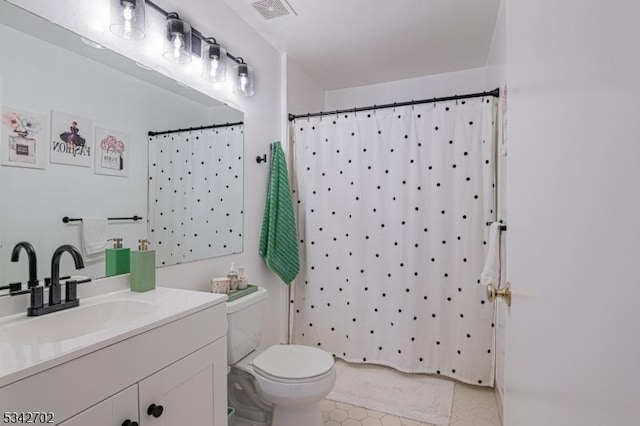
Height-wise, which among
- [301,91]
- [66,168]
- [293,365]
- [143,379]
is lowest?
[293,365]

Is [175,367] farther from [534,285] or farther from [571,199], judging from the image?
[571,199]

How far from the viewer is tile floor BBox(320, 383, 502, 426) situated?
194 cm

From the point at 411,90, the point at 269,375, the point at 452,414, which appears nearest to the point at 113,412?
the point at 269,375

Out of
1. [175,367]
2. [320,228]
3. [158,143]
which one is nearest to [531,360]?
[175,367]

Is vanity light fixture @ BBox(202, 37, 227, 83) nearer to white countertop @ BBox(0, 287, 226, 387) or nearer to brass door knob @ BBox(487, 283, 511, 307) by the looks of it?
white countertop @ BBox(0, 287, 226, 387)

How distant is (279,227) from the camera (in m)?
2.45

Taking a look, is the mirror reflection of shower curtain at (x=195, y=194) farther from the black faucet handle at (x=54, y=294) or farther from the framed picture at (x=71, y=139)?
the black faucet handle at (x=54, y=294)

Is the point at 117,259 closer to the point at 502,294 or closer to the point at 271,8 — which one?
the point at 502,294

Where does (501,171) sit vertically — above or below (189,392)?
above

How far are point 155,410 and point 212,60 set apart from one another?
1740 mm

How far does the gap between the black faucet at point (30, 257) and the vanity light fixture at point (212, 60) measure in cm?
125

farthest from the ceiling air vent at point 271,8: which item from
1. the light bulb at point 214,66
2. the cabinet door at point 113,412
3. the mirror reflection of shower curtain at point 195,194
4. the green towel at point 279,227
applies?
the cabinet door at point 113,412

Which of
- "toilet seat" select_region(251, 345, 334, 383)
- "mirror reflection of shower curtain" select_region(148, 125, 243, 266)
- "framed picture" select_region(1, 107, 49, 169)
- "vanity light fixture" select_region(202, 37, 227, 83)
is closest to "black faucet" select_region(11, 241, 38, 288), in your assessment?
"framed picture" select_region(1, 107, 49, 169)

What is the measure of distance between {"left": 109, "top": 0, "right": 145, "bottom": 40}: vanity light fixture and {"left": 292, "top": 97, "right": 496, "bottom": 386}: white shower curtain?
1387 millimetres
